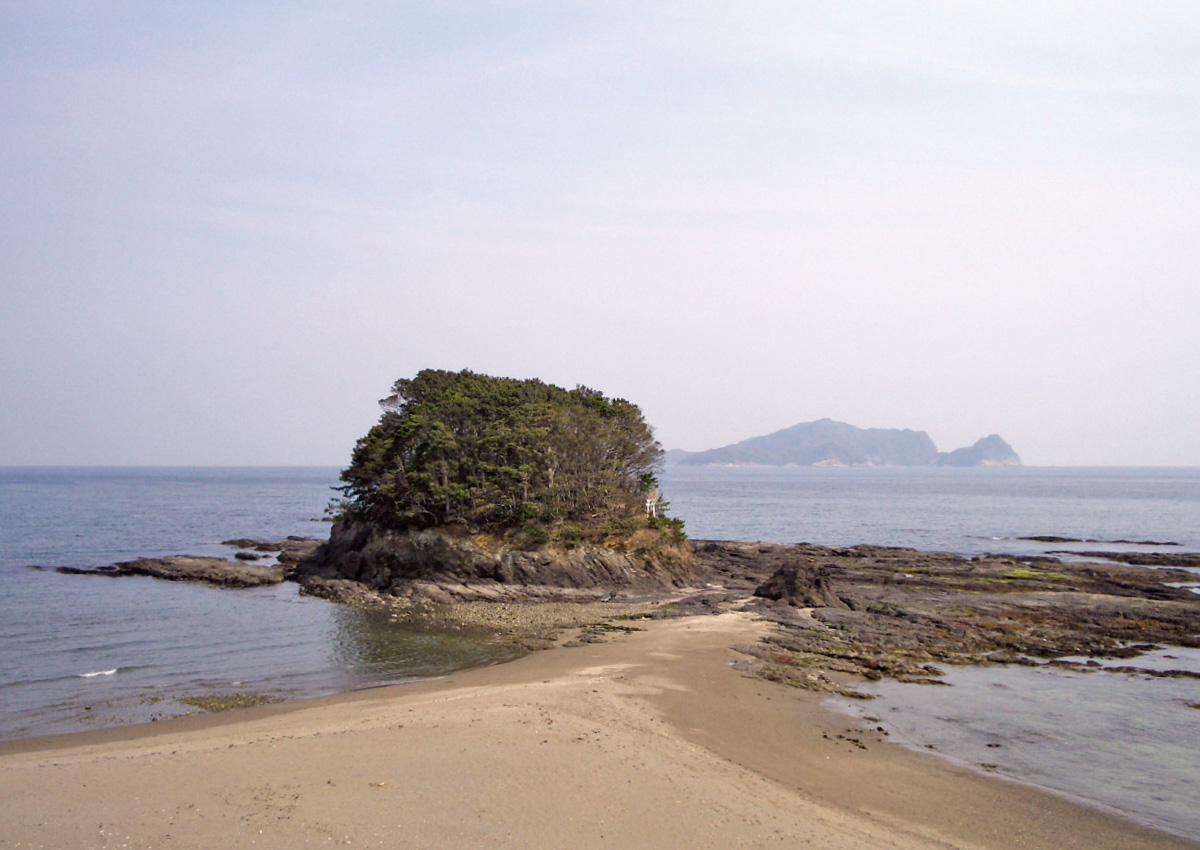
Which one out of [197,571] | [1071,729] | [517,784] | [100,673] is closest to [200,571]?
[197,571]

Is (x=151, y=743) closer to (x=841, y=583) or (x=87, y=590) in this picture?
(x=87, y=590)

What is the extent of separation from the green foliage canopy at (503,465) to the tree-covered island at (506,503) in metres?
0.06

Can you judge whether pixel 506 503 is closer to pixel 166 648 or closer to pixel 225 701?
pixel 166 648

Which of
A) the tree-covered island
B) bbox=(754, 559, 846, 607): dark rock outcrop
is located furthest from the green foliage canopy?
bbox=(754, 559, 846, 607): dark rock outcrop

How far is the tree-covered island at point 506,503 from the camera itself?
114 ft

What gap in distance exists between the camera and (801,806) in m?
11.7

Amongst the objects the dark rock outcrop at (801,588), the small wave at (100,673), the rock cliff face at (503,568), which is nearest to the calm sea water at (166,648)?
the small wave at (100,673)

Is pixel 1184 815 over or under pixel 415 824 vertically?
under

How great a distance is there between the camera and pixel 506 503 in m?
35.7

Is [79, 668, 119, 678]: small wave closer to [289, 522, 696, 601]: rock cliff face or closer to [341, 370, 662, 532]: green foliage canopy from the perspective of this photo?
[289, 522, 696, 601]: rock cliff face

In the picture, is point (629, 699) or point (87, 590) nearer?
point (629, 699)

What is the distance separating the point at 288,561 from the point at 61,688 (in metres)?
28.3

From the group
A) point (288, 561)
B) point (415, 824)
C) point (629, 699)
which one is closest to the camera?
point (415, 824)

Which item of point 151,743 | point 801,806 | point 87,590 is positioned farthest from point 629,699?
point 87,590
